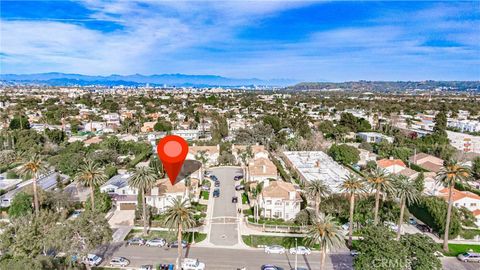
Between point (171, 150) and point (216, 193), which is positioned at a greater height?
point (171, 150)

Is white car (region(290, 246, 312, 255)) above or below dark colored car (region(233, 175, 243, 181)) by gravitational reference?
below

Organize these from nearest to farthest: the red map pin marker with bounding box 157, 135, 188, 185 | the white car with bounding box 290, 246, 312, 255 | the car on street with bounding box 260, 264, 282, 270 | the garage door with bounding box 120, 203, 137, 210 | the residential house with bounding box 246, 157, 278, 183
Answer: the red map pin marker with bounding box 157, 135, 188, 185, the car on street with bounding box 260, 264, 282, 270, the white car with bounding box 290, 246, 312, 255, the garage door with bounding box 120, 203, 137, 210, the residential house with bounding box 246, 157, 278, 183

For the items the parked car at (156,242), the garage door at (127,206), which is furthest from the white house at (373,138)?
the parked car at (156,242)

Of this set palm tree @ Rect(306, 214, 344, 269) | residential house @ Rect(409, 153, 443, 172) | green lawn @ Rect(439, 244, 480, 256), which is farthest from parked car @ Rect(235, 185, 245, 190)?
residential house @ Rect(409, 153, 443, 172)

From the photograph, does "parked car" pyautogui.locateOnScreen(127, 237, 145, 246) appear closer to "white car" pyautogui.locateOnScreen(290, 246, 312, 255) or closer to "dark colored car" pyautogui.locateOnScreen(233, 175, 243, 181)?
"white car" pyautogui.locateOnScreen(290, 246, 312, 255)

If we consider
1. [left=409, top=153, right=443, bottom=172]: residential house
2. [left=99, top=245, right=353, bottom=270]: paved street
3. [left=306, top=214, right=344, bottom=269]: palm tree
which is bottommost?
[left=99, top=245, right=353, bottom=270]: paved street

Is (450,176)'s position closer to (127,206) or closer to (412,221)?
(412,221)

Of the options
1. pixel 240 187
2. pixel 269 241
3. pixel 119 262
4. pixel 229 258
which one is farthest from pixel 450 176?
pixel 119 262
